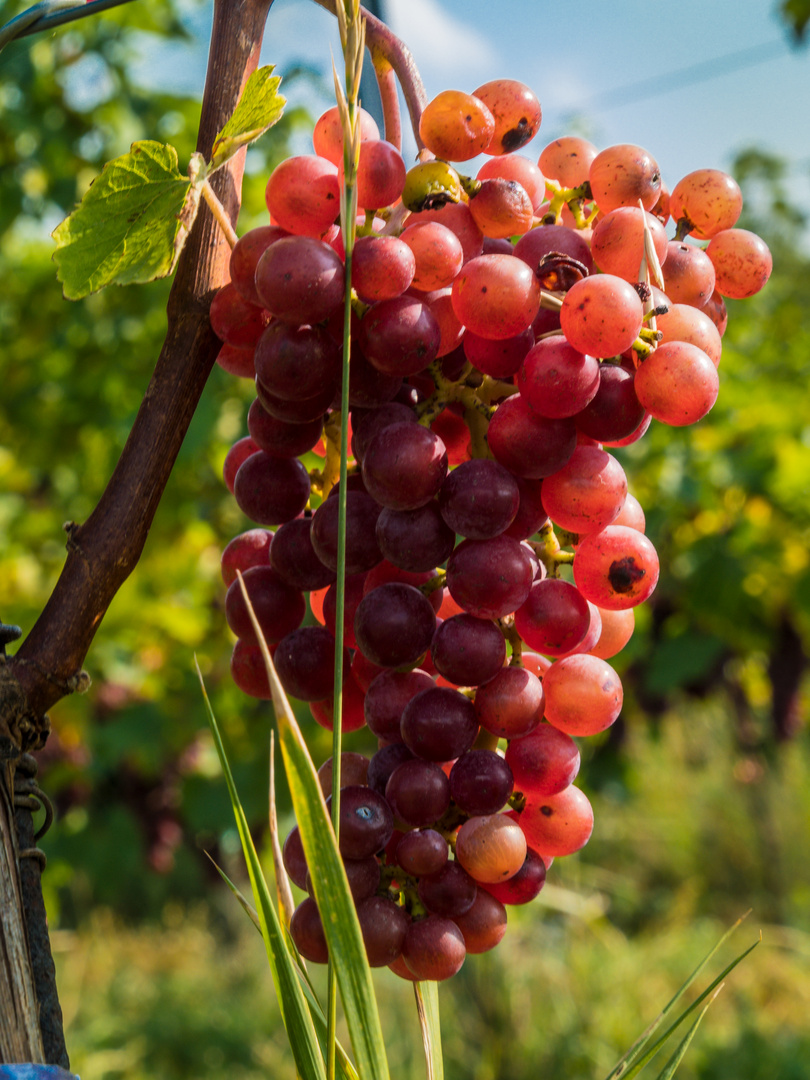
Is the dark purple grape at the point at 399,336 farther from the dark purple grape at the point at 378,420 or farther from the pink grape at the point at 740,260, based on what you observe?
the pink grape at the point at 740,260

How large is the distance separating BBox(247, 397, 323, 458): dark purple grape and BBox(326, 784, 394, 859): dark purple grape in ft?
0.48

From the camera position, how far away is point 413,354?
34 centimetres

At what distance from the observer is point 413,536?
1.21ft

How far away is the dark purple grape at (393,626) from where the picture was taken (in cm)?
37

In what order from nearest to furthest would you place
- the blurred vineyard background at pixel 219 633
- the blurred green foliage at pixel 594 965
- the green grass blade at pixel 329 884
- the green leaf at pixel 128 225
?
the green grass blade at pixel 329 884
the green leaf at pixel 128 225
the blurred vineyard background at pixel 219 633
the blurred green foliage at pixel 594 965

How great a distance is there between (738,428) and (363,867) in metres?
1.89

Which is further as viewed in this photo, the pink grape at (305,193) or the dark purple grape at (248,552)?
the dark purple grape at (248,552)

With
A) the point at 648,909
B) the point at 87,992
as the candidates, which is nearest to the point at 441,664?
the point at 87,992

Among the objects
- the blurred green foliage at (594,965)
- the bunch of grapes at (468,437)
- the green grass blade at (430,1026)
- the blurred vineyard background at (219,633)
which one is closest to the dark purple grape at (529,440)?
the bunch of grapes at (468,437)

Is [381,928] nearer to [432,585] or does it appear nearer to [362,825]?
[362,825]

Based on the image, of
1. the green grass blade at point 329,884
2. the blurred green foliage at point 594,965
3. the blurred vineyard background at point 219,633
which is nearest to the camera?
the green grass blade at point 329,884

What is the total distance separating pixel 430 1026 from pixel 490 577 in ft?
0.60

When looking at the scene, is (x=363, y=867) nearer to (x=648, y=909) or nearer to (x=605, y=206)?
(x=605, y=206)

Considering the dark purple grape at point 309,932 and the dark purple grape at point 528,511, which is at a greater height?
the dark purple grape at point 528,511
